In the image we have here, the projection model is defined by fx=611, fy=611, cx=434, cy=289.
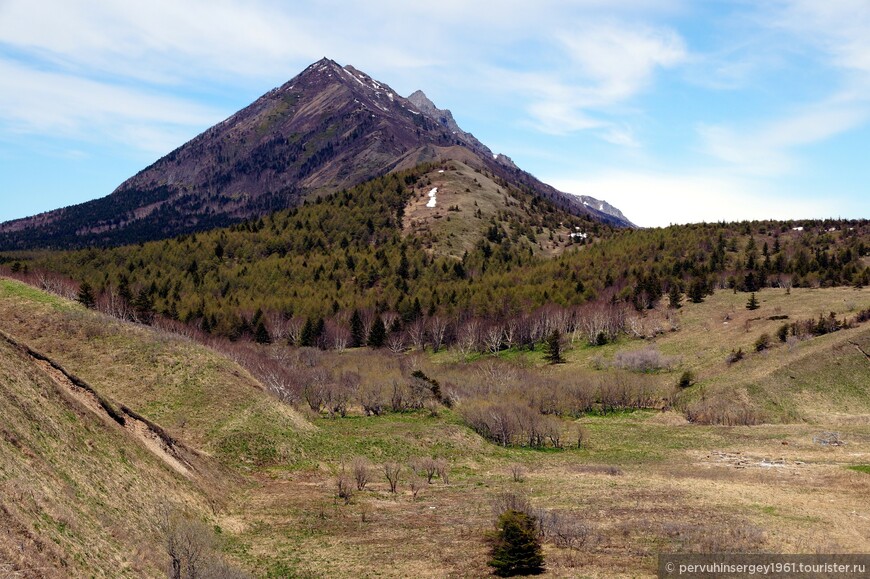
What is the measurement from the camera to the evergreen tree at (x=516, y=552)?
25.8 metres

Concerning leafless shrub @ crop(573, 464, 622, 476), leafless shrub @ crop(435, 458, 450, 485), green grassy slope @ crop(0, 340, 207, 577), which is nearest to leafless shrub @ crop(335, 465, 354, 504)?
leafless shrub @ crop(435, 458, 450, 485)

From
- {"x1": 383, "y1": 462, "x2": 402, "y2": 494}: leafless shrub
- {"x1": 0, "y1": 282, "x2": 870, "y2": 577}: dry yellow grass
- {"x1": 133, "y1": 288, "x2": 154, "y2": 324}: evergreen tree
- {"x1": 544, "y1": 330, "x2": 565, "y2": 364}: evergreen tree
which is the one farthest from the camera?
{"x1": 133, "y1": 288, "x2": 154, "y2": 324}: evergreen tree

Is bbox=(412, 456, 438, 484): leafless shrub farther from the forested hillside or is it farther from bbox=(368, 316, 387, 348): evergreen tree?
bbox=(368, 316, 387, 348): evergreen tree

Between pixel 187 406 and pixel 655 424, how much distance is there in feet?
173

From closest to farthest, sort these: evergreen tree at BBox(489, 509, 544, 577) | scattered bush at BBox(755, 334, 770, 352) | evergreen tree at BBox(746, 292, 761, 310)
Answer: evergreen tree at BBox(489, 509, 544, 577) → scattered bush at BBox(755, 334, 770, 352) → evergreen tree at BBox(746, 292, 761, 310)

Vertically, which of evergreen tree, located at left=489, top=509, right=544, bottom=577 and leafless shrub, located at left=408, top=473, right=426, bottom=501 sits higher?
evergreen tree, located at left=489, top=509, right=544, bottom=577

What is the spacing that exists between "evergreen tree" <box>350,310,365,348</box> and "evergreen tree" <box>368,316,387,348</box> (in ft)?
16.2

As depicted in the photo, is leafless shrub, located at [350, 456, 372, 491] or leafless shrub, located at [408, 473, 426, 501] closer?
leafless shrub, located at [408, 473, 426, 501]

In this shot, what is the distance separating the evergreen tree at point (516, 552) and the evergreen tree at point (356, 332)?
106 meters

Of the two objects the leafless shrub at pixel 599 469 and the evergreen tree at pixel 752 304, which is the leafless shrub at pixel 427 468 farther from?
the evergreen tree at pixel 752 304

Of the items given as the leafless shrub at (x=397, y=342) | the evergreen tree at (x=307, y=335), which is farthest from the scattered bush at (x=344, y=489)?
the evergreen tree at (x=307, y=335)

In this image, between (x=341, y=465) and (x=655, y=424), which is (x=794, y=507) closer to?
(x=341, y=465)

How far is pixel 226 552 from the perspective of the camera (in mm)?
29781

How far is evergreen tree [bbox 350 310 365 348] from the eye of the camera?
13138cm
